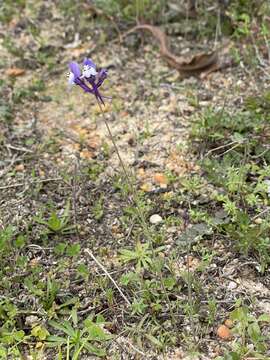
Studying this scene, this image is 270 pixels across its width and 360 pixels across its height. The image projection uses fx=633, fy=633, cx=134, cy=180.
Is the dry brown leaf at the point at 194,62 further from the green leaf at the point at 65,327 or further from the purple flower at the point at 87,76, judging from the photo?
the green leaf at the point at 65,327

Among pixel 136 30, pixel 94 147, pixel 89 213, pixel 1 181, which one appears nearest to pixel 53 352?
pixel 89 213

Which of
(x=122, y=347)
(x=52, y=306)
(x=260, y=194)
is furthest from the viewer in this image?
(x=260, y=194)

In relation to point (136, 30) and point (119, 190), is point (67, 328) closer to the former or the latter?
point (119, 190)

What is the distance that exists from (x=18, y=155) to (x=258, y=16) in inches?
66.8

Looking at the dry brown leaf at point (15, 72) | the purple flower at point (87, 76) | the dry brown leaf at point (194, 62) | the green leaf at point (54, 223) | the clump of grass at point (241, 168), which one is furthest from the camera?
the dry brown leaf at point (15, 72)

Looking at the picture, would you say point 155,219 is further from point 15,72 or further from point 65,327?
point 15,72

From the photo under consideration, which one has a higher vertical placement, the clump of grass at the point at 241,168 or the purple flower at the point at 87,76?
the purple flower at the point at 87,76

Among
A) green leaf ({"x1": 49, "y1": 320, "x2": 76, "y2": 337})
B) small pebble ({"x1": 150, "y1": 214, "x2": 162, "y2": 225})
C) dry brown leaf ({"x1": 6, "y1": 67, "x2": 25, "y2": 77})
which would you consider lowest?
green leaf ({"x1": 49, "y1": 320, "x2": 76, "y2": 337})

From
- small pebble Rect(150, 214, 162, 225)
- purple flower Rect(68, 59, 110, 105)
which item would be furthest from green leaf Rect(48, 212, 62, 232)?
purple flower Rect(68, 59, 110, 105)

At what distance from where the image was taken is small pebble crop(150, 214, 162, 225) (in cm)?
289

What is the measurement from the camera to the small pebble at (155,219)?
114 inches

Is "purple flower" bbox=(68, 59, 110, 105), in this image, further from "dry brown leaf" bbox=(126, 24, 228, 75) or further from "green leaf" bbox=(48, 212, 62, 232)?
"dry brown leaf" bbox=(126, 24, 228, 75)

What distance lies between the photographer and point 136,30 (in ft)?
13.3

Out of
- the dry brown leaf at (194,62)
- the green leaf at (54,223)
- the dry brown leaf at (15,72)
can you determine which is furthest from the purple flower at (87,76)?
the dry brown leaf at (15,72)
